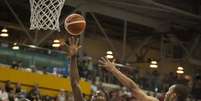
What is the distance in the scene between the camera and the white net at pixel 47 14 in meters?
9.02

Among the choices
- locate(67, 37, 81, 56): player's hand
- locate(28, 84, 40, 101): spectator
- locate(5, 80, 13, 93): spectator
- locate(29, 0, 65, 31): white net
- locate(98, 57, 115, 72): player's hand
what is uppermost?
locate(29, 0, 65, 31): white net

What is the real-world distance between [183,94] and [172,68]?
2406 centimetres

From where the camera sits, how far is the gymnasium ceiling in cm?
2011

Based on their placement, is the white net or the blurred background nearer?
the white net

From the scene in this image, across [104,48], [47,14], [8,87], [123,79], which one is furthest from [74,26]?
[104,48]

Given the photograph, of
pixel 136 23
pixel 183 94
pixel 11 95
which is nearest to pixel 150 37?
pixel 136 23

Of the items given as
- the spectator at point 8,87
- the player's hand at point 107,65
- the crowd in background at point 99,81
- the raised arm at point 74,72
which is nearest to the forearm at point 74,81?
the raised arm at point 74,72

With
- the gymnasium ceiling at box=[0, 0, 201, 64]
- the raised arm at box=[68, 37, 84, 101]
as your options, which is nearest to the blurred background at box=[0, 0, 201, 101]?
the gymnasium ceiling at box=[0, 0, 201, 64]

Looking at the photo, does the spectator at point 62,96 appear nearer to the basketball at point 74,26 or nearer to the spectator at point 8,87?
the spectator at point 8,87

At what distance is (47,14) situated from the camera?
29.9ft

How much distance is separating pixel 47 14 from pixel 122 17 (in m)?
12.7

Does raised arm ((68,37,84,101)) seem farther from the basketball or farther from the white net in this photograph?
the white net

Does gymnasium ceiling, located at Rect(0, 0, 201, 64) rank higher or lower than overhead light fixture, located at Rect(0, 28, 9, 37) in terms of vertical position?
higher

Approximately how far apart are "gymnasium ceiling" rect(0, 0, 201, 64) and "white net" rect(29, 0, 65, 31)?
956 centimetres
